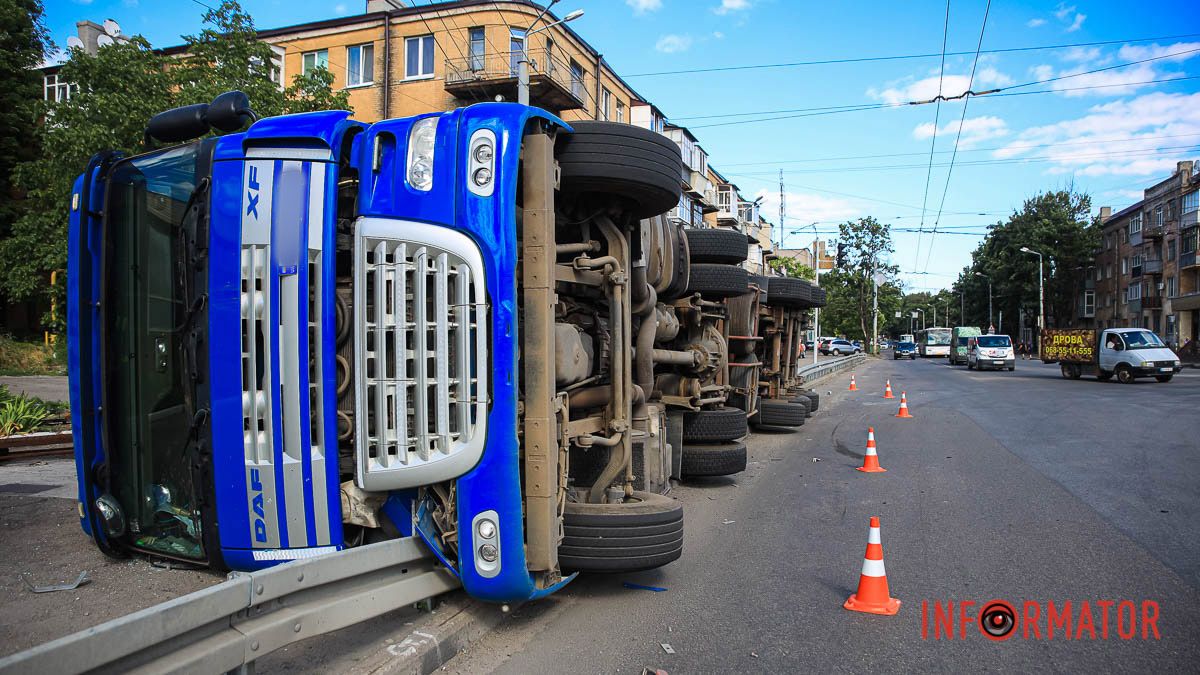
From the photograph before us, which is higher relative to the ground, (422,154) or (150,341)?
(422,154)

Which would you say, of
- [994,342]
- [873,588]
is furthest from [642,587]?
[994,342]

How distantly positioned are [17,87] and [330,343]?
32551 mm

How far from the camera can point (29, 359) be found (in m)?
23.6

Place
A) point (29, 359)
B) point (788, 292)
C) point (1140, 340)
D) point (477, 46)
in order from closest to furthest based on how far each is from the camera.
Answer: point (788, 292), point (29, 359), point (1140, 340), point (477, 46)

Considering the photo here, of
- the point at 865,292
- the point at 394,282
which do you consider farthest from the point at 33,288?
the point at 865,292

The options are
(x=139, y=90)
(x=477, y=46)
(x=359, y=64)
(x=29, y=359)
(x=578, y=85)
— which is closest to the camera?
(x=139, y=90)

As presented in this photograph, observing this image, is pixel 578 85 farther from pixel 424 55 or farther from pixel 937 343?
pixel 937 343

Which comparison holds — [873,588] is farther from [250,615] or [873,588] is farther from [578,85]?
[578,85]

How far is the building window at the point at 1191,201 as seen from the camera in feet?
160

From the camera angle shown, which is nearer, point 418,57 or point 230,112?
point 230,112

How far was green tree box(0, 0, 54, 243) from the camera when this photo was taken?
26828 mm

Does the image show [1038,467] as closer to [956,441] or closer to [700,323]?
[956,441]

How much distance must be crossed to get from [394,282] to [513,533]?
126 centimetres

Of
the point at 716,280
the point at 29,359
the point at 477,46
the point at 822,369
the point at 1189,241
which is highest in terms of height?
the point at 477,46
